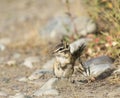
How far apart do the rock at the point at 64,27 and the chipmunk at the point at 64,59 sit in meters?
2.54

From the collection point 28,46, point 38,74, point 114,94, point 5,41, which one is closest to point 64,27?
point 28,46

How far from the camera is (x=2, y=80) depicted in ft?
23.7

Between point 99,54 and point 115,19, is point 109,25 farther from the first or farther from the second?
point 115,19

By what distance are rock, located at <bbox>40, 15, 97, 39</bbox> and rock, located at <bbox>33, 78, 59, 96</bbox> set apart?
9.07 ft

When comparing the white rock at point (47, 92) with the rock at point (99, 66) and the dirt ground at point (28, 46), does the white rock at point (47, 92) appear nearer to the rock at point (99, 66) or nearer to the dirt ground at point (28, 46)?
the dirt ground at point (28, 46)

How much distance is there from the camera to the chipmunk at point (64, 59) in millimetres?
6574

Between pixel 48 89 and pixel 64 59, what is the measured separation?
1.68ft

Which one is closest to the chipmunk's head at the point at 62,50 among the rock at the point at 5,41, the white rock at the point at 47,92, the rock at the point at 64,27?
the white rock at the point at 47,92

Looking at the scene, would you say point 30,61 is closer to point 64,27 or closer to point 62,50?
point 64,27

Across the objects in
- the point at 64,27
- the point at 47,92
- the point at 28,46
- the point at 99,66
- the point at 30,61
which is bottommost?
the point at 47,92

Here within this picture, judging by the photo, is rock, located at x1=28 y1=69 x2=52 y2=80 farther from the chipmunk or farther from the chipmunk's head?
the chipmunk's head

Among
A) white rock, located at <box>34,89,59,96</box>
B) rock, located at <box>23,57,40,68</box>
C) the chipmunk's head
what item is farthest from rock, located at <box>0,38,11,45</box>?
white rock, located at <box>34,89,59,96</box>

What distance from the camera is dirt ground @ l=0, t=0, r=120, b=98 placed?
20.6 ft

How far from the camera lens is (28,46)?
1014cm
